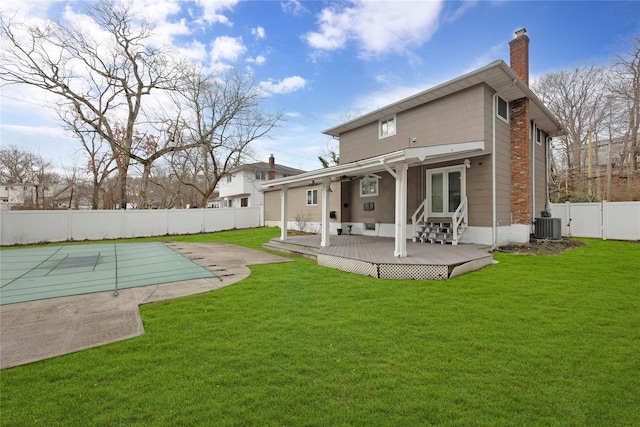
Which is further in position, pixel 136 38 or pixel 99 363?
pixel 136 38

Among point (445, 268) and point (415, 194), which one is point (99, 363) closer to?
point (445, 268)

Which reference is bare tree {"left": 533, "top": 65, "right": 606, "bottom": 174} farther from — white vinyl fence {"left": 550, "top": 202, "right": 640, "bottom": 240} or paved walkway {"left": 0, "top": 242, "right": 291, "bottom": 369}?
paved walkway {"left": 0, "top": 242, "right": 291, "bottom": 369}

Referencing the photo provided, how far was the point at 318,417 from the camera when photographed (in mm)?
2102

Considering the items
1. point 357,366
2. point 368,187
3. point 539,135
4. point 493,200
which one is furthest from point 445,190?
point 357,366

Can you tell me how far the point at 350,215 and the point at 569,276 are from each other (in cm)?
893

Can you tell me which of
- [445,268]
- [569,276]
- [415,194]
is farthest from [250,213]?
[569,276]

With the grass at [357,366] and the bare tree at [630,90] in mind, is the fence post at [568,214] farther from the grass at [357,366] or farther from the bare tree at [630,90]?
the grass at [357,366]

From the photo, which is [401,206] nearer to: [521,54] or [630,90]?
[521,54]

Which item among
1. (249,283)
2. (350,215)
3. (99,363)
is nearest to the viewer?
(99,363)

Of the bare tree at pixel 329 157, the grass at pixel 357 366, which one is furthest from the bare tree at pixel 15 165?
the grass at pixel 357 366

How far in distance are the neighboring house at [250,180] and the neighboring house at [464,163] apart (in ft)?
52.3

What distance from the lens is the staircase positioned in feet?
30.3

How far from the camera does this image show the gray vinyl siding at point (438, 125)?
9141 millimetres

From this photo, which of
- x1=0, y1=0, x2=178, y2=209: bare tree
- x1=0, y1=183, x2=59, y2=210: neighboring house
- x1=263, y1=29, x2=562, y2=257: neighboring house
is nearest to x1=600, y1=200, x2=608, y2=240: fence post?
x1=263, y1=29, x2=562, y2=257: neighboring house
